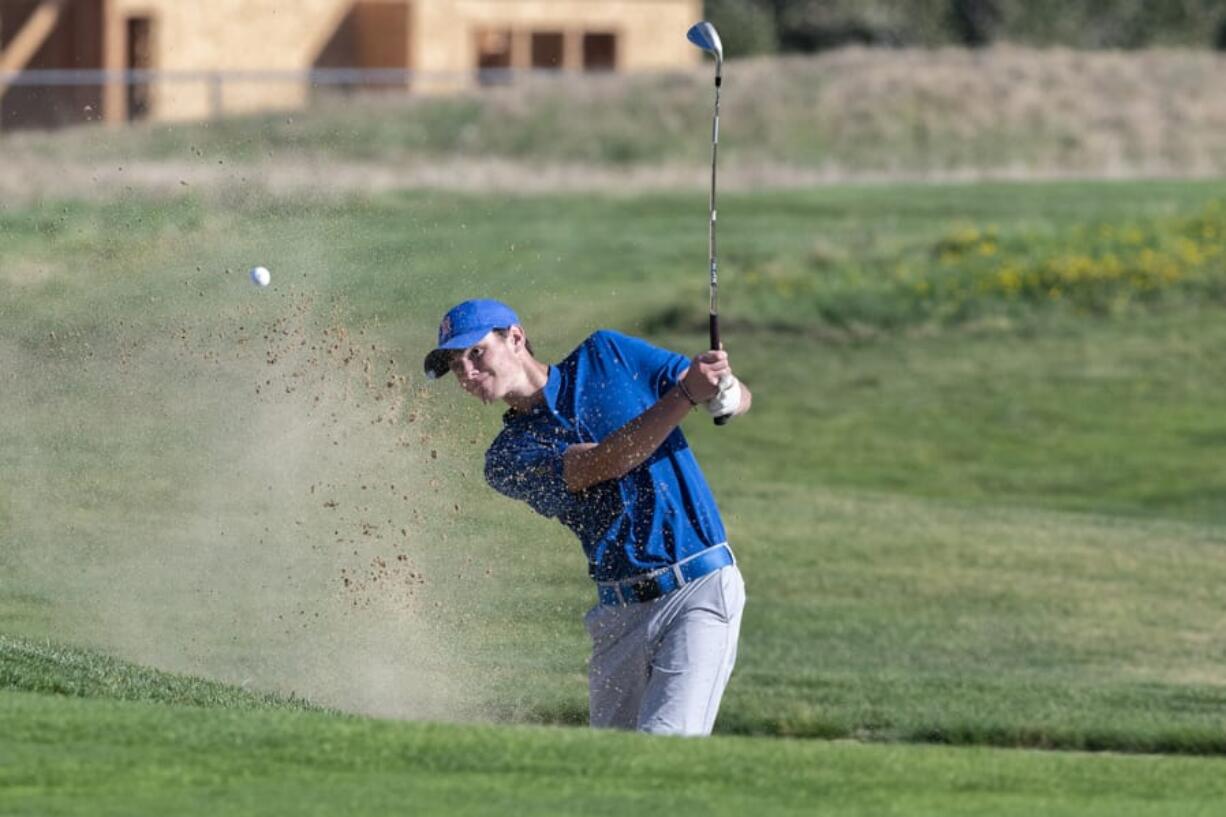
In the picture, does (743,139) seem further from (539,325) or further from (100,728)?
(100,728)

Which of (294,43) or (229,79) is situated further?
(294,43)

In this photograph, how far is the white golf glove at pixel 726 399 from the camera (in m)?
6.55

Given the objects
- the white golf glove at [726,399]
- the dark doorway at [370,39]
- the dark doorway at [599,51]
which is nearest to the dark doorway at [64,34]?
the dark doorway at [370,39]

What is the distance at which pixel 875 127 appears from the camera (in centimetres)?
3562

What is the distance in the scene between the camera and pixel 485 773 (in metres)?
5.69

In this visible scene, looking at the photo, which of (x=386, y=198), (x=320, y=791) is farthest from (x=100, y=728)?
(x=386, y=198)

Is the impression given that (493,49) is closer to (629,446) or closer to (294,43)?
(294,43)

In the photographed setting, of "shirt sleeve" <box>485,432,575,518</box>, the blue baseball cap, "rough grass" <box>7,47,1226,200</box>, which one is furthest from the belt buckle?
"rough grass" <box>7,47,1226,200</box>

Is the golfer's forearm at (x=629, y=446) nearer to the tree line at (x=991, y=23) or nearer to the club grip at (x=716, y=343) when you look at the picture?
the club grip at (x=716, y=343)

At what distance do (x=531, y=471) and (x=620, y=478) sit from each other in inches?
11.7

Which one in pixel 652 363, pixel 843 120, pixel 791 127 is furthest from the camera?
pixel 843 120

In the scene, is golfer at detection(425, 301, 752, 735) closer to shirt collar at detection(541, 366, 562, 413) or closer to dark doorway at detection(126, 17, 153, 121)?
shirt collar at detection(541, 366, 562, 413)

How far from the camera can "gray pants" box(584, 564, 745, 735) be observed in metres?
6.88

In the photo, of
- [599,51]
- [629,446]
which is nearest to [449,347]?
[629,446]
